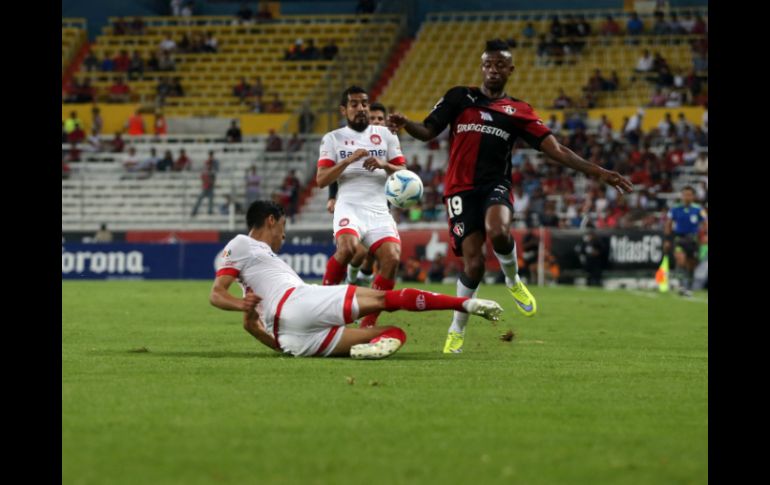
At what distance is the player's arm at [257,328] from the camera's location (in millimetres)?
10750

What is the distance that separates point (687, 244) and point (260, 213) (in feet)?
62.8

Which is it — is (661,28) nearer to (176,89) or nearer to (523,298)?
(176,89)

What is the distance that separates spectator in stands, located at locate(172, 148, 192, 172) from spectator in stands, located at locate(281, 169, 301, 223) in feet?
11.1

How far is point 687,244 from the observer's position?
94.3 feet

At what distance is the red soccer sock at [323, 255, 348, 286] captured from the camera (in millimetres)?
14055

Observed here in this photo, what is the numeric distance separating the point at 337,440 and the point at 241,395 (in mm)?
1775

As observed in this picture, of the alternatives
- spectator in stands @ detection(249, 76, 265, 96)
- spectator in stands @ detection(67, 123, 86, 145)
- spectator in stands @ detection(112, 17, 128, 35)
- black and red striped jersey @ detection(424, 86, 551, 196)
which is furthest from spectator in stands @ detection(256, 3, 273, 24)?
black and red striped jersey @ detection(424, 86, 551, 196)

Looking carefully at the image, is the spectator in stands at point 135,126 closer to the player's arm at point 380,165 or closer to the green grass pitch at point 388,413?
the green grass pitch at point 388,413

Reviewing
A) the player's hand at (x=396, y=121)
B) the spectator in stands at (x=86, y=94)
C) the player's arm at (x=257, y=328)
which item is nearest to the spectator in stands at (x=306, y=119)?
the spectator in stands at (x=86, y=94)

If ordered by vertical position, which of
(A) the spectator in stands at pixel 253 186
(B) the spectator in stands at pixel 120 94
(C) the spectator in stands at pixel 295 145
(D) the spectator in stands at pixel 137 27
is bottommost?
(A) the spectator in stands at pixel 253 186

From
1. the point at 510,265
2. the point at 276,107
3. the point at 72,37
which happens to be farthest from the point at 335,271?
the point at 72,37

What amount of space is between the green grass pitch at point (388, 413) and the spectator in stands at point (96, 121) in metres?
30.3

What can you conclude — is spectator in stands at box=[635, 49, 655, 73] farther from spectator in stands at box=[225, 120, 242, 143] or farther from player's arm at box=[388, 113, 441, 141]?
player's arm at box=[388, 113, 441, 141]
